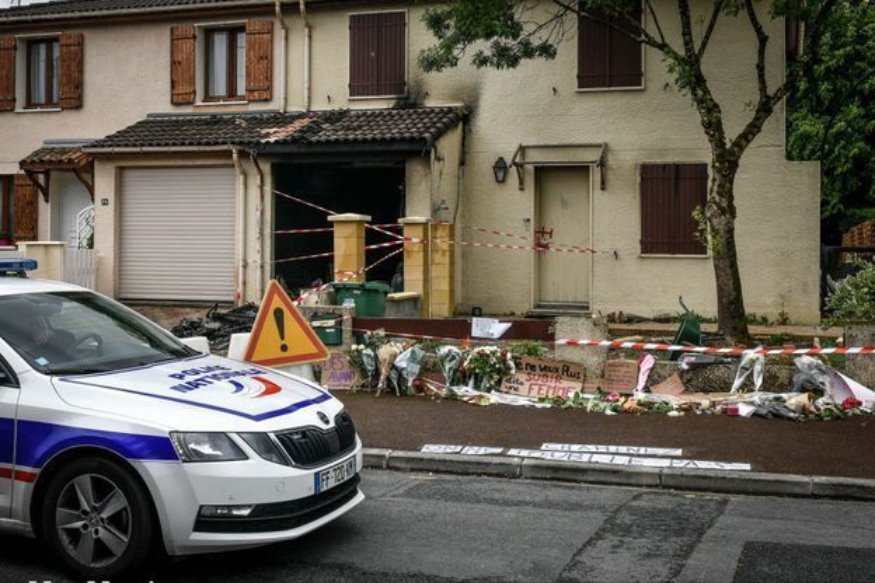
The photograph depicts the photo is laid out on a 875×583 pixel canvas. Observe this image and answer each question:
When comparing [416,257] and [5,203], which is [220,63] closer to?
[5,203]

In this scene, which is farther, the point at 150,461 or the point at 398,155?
the point at 398,155

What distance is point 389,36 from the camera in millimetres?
18891

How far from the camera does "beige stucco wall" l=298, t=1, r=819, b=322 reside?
1694 cm

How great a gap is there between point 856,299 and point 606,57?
755 cm

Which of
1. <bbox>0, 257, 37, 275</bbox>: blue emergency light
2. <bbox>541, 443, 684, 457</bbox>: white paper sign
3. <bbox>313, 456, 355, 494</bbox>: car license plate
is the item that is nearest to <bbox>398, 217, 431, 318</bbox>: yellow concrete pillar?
<bbox>541, 443, 684, 457</bbox>: white paper sign

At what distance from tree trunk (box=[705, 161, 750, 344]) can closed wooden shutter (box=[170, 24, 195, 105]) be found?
37.0 ft

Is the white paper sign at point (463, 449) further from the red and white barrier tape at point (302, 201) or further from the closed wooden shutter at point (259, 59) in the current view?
the closed wooden shutter at point (259, 59)

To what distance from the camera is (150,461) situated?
5.30 metres

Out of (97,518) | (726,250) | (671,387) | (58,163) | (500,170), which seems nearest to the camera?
(97,518)

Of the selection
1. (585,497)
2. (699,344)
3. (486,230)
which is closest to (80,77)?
(486,230)

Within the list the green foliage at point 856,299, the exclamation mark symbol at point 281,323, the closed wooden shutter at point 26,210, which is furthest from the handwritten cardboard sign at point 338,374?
the closed wooden shutter at point 26,210

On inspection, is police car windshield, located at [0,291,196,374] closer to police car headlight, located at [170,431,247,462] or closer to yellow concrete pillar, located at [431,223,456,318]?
police car headlight, located at [170,431,247,462]

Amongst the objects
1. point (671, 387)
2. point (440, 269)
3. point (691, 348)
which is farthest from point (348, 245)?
point (691, 348)

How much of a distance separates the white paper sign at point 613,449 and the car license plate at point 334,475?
3233 millimetres
